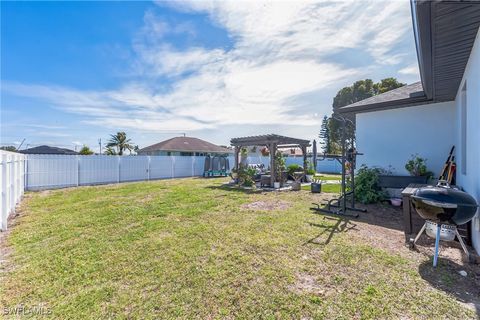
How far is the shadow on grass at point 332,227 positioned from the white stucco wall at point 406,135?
3410 millimetres

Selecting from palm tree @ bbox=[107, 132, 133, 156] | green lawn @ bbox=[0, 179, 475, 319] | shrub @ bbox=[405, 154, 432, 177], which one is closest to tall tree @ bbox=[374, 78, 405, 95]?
shrub @ bbox=[405, 154, 432, 177]

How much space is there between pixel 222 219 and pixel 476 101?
5149mm

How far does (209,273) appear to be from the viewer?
9.32 feet

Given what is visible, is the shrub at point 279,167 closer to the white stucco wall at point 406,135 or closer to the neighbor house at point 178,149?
the white stucco wall at point 406,135

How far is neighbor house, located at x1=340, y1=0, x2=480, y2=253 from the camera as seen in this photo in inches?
111

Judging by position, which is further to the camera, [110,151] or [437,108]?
[110,151]

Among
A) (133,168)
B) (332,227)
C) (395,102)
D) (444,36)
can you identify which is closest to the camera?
(444,36)

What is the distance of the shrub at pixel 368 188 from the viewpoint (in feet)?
22.0

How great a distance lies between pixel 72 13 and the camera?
6961mm

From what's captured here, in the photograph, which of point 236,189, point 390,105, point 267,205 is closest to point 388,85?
point 390,105

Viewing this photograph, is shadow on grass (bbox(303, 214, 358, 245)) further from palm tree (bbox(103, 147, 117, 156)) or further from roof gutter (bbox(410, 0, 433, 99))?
palm tree (bbox(103, 147, 117, 156))

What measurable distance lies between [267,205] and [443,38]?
17.9ft

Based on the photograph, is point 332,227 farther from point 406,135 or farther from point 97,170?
point 97,170

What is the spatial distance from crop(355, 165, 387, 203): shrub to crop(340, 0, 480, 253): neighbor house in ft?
2.48
